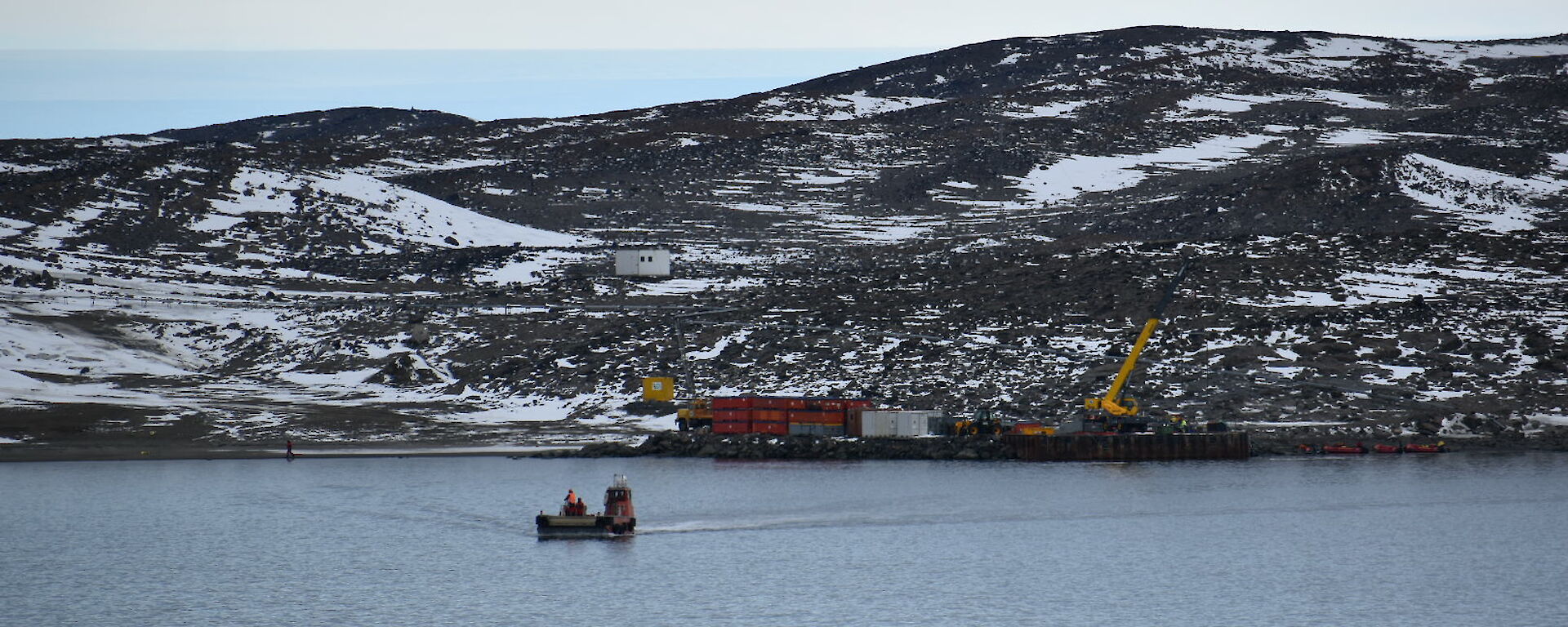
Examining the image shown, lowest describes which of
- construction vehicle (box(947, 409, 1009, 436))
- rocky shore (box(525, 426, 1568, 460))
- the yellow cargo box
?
rocky shore (box(525, 426, 1568, 460))

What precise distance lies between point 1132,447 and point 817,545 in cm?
3506

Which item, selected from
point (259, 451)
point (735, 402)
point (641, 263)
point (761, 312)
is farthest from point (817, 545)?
point (641, 263)

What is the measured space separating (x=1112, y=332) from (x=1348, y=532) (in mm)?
52379

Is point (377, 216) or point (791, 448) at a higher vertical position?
point (377, 216)

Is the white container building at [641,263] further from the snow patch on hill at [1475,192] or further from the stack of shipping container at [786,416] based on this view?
the snow patch on hill at [1475,192]

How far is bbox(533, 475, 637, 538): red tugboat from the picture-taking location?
225 feet

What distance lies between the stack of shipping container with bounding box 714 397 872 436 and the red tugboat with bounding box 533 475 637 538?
3490 centimetres

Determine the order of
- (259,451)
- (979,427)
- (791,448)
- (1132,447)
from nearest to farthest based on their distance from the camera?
1. (1132,447)
2. (979,427)
3. (791,448)
4. (259,451)

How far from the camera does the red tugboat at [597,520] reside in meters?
68.6

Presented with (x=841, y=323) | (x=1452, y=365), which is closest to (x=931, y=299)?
(x=841, y=323)

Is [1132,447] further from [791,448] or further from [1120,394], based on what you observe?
[791,448]

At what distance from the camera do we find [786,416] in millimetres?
104438

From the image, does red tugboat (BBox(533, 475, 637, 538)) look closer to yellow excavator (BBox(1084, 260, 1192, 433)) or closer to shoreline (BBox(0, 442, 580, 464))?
shoreline (BBox(0, 442, 580, 464))

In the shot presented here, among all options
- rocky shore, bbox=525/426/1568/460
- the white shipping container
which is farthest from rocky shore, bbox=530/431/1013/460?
Result: the white shipping container
